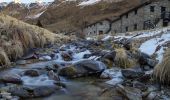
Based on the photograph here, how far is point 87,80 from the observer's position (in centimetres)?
1366

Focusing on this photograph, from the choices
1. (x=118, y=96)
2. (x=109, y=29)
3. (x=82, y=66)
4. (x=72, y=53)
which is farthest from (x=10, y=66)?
(x=109, y=29)

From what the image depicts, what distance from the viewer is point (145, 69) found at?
15.1 meters

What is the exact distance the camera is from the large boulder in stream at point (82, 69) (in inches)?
561

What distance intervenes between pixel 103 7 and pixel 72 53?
93.8 meters

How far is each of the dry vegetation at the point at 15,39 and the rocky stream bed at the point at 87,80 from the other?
725 mm

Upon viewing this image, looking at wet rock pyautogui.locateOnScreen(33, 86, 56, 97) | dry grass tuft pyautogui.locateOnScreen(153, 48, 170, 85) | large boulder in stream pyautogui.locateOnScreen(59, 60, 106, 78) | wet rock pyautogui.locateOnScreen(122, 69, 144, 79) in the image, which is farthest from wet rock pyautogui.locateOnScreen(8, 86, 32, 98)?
dry grass tuft pyautogui.locateOnScreen(153, 48, 170, 85)

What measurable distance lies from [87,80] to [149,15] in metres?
41.4

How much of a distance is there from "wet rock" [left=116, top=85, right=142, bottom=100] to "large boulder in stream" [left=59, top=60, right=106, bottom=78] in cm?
310

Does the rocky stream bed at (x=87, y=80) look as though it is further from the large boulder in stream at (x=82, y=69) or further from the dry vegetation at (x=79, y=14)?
the dry vegetation at (x=79, y=14)

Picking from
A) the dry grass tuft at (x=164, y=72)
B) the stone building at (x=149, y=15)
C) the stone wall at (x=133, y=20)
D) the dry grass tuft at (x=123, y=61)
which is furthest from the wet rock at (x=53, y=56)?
the stone wall at (x=133, y=20)

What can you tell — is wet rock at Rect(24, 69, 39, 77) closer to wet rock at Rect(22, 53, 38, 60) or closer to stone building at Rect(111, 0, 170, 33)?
wet rock at Rect(22, 53, 38, 60)

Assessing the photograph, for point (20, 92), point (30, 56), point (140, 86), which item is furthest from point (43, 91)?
point (30, 56)

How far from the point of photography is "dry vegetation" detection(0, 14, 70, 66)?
17931mm

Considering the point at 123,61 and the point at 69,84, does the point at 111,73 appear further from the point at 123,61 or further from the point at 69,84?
the point at 69,84
